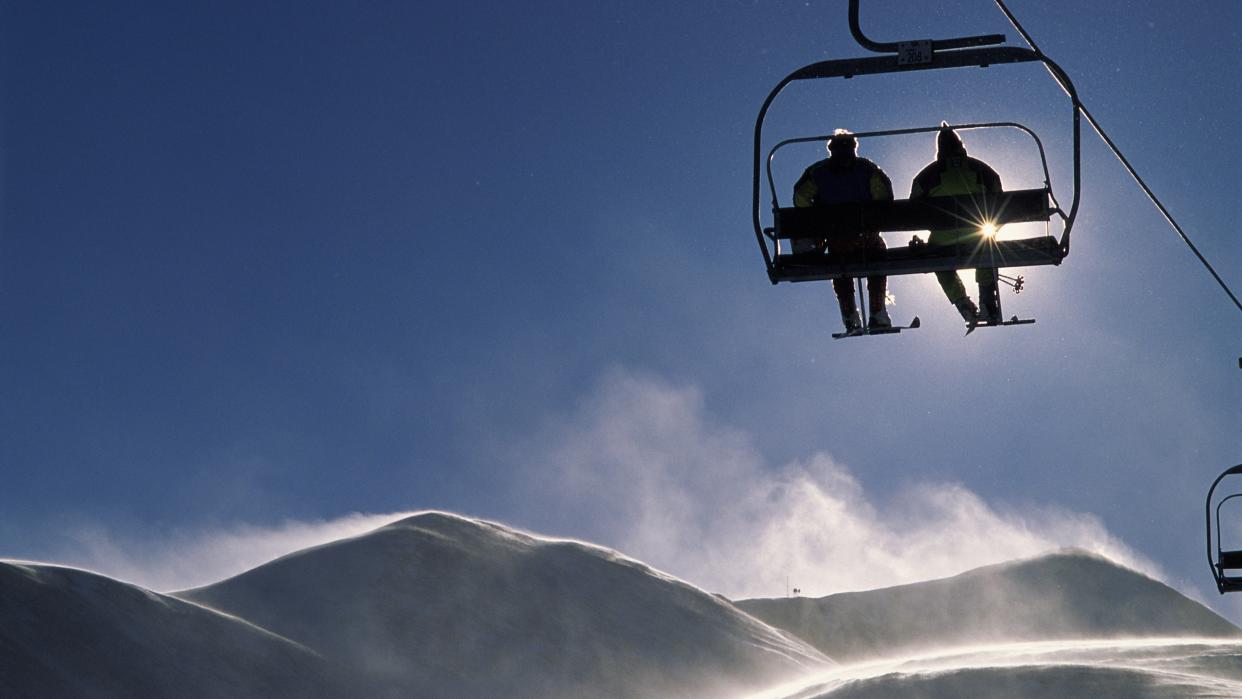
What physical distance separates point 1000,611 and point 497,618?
142 feet

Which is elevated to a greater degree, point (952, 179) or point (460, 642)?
point (460, 642)

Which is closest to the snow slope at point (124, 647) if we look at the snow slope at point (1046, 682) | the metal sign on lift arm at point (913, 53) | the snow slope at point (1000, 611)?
the snow slope at point (1046, 682)

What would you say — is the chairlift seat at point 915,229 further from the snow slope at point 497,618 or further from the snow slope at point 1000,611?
the snow slope at point 1000,611

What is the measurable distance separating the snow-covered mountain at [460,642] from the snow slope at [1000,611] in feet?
21.5

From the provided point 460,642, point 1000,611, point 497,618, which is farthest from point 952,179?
point 1000,611

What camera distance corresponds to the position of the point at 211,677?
33.0 m

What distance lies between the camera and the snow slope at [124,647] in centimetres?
2814

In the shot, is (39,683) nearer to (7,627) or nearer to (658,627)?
(7,627)

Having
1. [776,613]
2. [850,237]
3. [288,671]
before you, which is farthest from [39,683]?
[776,613]

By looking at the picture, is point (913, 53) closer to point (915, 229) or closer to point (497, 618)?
point (915, 229)

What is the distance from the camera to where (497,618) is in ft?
153

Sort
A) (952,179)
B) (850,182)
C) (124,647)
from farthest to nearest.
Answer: (124,647) → (850,182) → (952,179)

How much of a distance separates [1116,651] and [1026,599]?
3239 cm

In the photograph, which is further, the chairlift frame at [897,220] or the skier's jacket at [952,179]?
the skier's jacket at [952,179]
